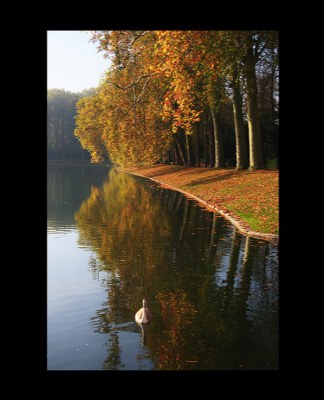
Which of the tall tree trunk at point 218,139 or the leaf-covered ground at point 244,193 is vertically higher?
the tall tree trunk at point 218,139

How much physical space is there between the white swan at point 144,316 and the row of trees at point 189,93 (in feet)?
28.9

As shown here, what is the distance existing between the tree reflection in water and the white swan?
0.36 ft

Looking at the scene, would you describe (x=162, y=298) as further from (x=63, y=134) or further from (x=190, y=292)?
(x=63, y=134)

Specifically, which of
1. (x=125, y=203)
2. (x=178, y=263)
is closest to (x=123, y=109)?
(x=125, y=203)

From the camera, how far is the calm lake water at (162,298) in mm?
6770

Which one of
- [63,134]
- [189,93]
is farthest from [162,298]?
[63,134]

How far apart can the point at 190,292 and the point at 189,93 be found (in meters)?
11.9

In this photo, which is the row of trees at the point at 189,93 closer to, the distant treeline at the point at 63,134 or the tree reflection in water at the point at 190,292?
the tree reflection in water at the point at 190,292

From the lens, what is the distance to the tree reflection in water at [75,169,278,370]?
684 cm

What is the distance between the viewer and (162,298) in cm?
938

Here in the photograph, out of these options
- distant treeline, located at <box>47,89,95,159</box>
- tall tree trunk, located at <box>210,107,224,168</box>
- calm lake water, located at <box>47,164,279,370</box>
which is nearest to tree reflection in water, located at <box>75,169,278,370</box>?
calm lake water, located at <box>47,164,279,370</box>

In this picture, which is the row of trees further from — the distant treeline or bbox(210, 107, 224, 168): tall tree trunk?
the distant treeline

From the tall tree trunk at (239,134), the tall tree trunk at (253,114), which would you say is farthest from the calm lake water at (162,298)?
the tall tree trunk at (239,134)
